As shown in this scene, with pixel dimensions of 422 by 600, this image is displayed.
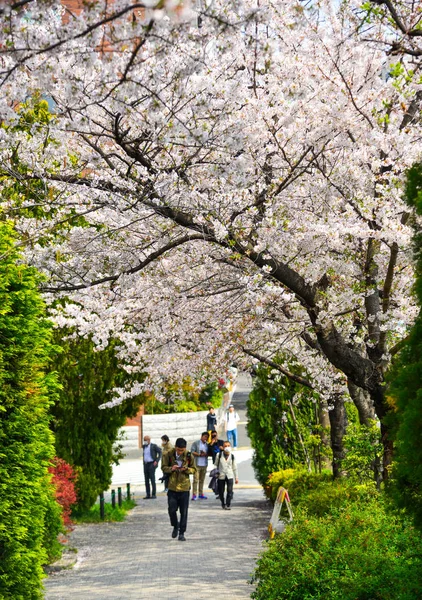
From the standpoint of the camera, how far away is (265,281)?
936cm

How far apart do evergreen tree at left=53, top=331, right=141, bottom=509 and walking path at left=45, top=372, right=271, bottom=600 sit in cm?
111

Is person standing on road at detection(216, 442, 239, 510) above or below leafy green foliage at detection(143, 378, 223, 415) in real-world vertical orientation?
below

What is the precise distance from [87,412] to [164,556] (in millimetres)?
5233

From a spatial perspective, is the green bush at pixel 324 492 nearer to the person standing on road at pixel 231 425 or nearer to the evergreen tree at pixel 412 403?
the evergreen tree at pixel 412 403

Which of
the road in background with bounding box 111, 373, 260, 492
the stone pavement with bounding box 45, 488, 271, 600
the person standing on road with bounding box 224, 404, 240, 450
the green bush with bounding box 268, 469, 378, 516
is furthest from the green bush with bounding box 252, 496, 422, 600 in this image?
the person standing on road with bounding box 224, 404, 240, 450

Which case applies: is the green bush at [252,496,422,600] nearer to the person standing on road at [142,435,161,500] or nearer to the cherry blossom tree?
the cherry blossom tree

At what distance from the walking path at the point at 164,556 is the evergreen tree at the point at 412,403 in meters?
5.36

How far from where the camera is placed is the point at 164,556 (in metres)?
13.7

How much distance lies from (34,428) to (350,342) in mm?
4108

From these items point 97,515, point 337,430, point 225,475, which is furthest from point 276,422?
point 337,430

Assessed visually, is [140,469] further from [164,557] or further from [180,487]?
[164,557]

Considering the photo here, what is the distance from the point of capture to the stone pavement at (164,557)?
435 inches

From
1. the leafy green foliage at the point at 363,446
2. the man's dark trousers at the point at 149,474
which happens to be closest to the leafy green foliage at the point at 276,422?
the man's dark trousers at the point at 149,474

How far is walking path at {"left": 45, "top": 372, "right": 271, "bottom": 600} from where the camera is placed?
36.3 feet
